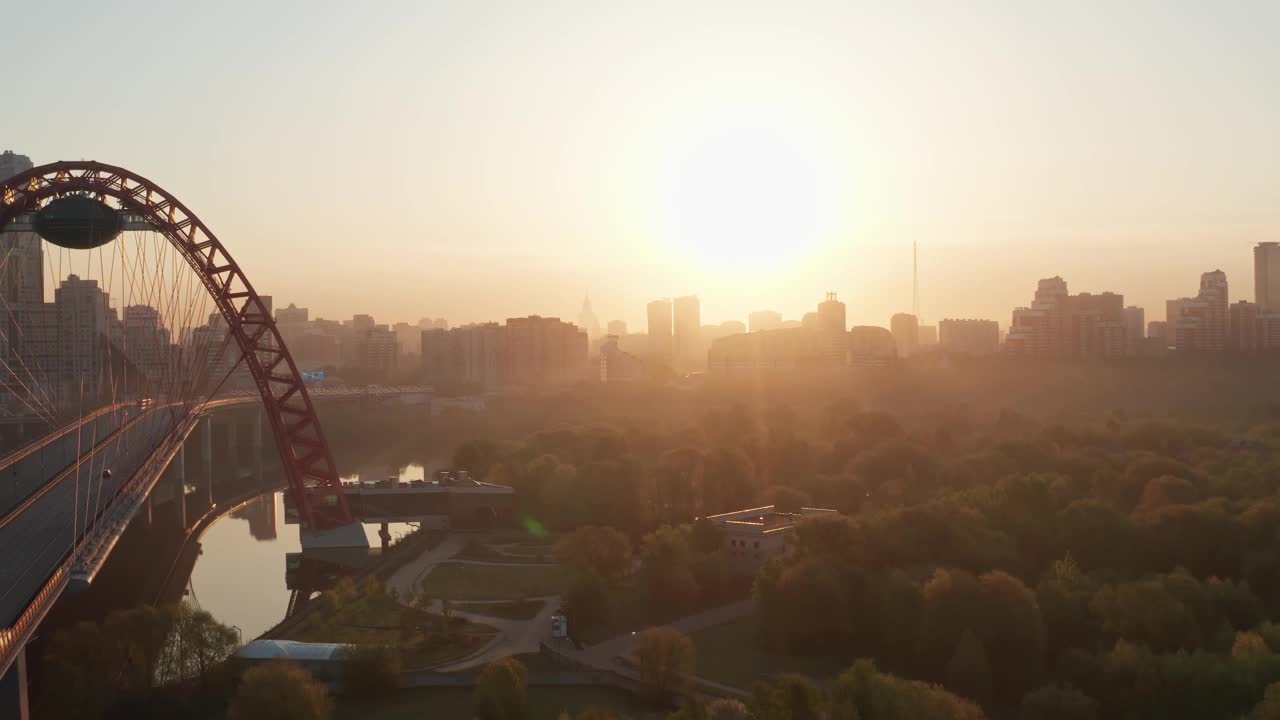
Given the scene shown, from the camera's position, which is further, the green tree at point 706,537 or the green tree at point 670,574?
the green tree at point 706,537

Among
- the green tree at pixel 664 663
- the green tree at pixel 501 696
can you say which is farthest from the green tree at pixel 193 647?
the green tree at pixel 664 663

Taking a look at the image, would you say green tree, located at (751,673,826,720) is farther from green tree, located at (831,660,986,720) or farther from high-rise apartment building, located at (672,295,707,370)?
high-rise apartment building, located at (672,295,707,370)

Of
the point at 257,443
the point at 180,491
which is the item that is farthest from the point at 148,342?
the point at 180,491

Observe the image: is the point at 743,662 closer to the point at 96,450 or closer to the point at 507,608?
the point at 507,608

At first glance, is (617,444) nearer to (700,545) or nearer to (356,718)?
(700,545)

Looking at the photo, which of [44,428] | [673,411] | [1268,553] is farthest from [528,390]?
[1268,553]

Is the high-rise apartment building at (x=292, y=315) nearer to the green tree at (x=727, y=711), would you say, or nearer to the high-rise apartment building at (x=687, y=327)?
the high-rise apartment building at (x=687, y=327)
